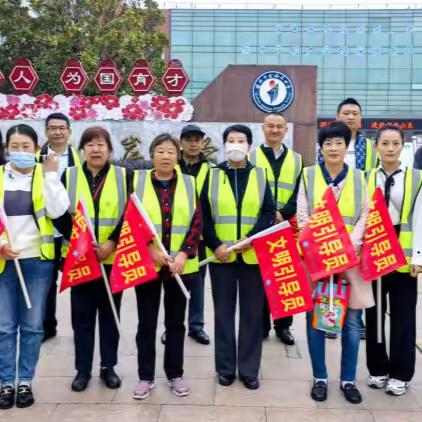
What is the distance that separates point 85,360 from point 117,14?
61.8ft

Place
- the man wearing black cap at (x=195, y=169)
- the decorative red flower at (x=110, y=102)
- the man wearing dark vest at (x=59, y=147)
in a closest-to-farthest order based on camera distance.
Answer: the man wearing dark vest at (x=59, y=147), the man wearing black cap at (x=195, y=169), the decorative red flower at (x=110, y=102)

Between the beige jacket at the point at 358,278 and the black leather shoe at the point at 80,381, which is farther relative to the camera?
the black leather shoe at the point at 80,381

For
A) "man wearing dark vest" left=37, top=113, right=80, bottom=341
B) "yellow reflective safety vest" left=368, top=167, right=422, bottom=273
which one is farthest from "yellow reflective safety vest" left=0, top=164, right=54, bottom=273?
"yellow reflective safety vest" left=368, top=167, right=422, bottom=273

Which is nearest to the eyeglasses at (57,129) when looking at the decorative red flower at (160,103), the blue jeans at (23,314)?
the blue jeans at (23,314)

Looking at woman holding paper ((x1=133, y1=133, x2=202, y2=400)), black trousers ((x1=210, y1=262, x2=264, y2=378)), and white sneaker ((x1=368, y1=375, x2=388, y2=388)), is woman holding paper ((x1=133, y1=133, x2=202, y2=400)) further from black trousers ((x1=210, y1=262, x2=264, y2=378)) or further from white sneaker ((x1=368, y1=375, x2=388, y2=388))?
white sneaker ((x1=368, y1=375, x2=388, y2=388))

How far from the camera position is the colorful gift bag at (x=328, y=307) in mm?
3365

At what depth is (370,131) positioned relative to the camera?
39.3 metres

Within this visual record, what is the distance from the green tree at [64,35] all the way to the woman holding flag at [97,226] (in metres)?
15.0

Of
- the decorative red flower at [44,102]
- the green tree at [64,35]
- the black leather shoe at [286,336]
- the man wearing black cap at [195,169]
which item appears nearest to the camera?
the man wearing black cap at [195,169]

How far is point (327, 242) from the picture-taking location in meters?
3.31

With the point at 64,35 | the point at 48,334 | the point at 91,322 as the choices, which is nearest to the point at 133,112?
the point at 64,35

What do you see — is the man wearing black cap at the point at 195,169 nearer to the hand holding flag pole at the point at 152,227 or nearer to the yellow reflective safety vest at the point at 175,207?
the yellow reflective safety vest at the point at 175,207

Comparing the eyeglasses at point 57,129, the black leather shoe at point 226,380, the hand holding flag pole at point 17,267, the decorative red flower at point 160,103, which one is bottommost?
the black leather shoe at point 226,380

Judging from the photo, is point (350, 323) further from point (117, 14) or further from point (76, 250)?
point (117, 14)
